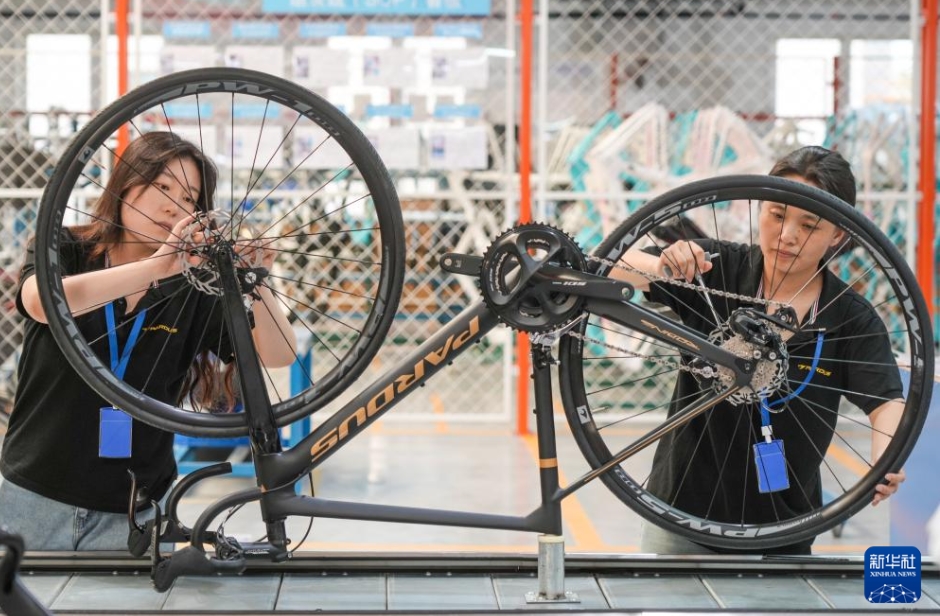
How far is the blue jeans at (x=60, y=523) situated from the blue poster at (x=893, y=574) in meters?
1.23

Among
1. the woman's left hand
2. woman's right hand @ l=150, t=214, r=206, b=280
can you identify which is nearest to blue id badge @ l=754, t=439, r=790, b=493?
the woman's left hand

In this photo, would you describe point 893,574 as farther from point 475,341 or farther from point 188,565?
point 188,565

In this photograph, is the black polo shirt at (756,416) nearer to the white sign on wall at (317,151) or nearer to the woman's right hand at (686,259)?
the woman's right hand at (686,259)

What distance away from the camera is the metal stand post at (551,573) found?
137 cm

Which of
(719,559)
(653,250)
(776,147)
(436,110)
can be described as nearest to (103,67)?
(436,110)

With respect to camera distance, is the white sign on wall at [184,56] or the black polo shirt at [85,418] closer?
the black polo shirt at [85,418]

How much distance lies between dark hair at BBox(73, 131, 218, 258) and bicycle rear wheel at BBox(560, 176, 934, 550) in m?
0.74

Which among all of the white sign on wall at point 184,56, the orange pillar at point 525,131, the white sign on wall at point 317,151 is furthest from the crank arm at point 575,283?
the white sign on wall at point 184,56

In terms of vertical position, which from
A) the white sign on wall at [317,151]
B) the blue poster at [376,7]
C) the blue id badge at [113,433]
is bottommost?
the blue id badge at [113,433]

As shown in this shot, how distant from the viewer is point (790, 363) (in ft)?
5.76

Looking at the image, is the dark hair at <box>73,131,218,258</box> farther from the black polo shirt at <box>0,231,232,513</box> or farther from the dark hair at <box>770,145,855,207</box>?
the dark hair at <box>770,145,855,207</box>

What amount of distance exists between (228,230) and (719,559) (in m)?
0.86

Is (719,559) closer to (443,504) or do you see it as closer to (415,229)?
(443,504)

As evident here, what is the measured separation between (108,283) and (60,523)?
0.57 metres
